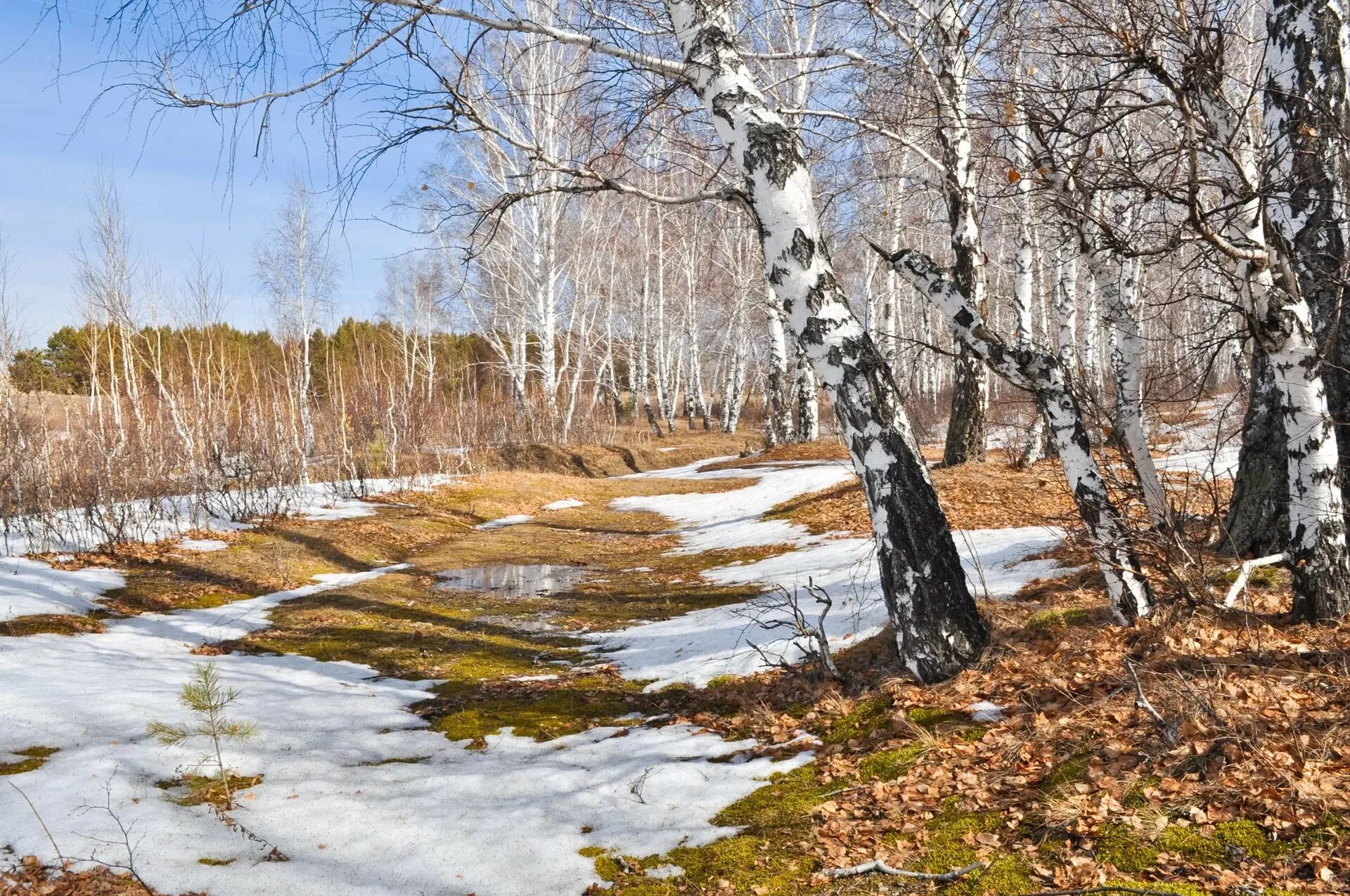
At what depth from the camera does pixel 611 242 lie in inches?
1150

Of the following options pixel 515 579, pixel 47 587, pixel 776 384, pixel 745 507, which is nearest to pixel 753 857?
pixel 515 579

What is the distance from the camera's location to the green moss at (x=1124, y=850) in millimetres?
2389

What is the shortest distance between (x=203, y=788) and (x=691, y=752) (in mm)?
2379

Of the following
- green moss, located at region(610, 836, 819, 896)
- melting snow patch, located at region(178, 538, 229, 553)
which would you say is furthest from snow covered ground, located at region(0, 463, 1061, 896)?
melting snow patch, located at region(178, 538, 229, 553)

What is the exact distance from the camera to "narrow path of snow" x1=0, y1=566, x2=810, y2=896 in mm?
3059

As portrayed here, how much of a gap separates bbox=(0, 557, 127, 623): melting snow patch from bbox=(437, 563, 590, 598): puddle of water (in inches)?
128

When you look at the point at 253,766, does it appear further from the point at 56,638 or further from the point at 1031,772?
the point at 1031,772

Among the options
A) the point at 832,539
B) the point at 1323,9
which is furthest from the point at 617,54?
the point at 832,539

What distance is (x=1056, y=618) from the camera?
4.45m

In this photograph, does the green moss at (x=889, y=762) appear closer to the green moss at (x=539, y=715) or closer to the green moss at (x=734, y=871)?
the green moss at (x=734, y=871)

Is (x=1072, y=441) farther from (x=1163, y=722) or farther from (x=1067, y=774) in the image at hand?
(x=1067, y=774)

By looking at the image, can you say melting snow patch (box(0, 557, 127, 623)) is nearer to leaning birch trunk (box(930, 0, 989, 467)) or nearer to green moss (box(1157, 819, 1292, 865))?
green moss (box(1157, 819, 1292, 865))

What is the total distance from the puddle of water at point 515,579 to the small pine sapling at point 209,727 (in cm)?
401

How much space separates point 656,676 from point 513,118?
4262mm
